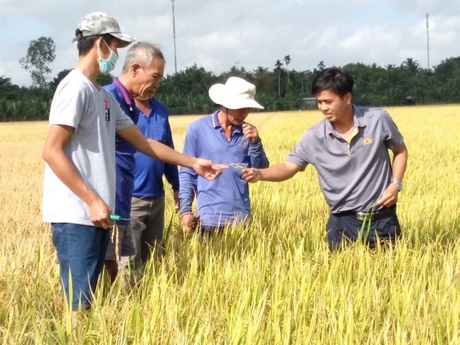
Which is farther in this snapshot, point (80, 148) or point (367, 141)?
point (367, 141)

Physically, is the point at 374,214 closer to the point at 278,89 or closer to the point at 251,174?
the point at 251,174

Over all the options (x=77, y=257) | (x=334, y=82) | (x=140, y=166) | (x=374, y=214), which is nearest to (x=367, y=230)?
(x=374, y=214)

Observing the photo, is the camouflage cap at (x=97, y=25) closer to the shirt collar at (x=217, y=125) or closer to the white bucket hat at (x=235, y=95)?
the white bucket hat at (x=235, y=95)

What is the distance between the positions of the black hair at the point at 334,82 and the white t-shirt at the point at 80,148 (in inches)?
48.3

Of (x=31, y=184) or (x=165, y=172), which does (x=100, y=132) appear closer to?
(x=165, y=172)

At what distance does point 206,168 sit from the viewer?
341cm

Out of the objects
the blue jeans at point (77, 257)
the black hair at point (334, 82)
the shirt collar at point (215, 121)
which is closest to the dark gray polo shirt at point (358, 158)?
the black hair at point (334, 82)

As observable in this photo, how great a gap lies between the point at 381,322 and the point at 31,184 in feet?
21.9

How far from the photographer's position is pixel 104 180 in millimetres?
2592

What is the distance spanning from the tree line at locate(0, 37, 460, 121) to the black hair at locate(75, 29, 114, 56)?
4235 cm

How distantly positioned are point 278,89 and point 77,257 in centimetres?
7659

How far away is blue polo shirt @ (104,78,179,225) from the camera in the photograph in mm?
3278

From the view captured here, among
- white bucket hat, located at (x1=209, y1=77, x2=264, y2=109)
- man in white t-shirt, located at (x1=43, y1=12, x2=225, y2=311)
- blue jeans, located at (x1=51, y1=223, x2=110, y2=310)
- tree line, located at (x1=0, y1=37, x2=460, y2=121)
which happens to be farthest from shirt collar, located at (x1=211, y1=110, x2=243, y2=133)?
tree line, located at (x1=0, y1=37, x2=460, y2=121)

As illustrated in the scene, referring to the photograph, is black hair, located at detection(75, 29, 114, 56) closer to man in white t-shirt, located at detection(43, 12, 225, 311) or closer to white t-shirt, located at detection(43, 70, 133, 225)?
man in white t-shirt, located at detection(43, 12, 225, 311)
